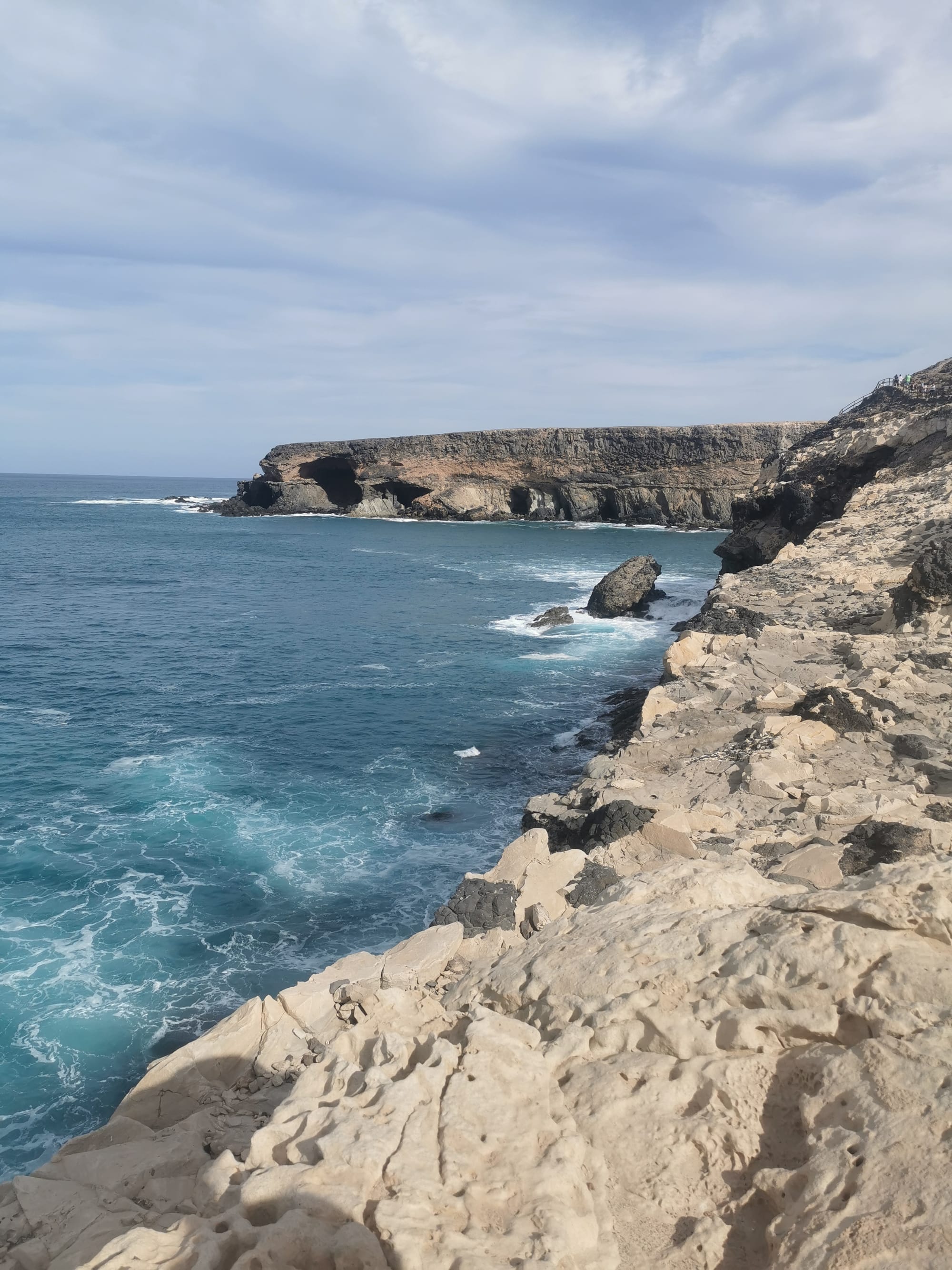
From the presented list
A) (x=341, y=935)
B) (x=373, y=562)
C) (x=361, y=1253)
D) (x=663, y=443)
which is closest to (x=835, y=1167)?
(x=361, y=1253)

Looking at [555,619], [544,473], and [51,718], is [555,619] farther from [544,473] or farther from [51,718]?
[544,473]

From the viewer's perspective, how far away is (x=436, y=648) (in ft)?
115

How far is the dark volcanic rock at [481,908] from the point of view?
9820 millimetres

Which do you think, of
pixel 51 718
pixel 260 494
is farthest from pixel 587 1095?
pixel 260 494

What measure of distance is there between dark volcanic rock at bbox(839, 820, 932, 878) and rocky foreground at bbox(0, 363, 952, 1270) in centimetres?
3

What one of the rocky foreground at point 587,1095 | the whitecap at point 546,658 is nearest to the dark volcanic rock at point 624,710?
the whitecap at point 546,658

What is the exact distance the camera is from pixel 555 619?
40.0m

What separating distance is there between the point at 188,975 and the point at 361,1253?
10.8 meters

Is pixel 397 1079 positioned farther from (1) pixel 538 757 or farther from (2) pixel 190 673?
(2) pixel 190 673

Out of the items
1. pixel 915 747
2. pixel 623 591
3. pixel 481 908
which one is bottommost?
pixel 481 908

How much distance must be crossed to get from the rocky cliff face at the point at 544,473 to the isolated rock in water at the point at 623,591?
50.5m

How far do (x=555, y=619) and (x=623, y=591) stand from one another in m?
5.05

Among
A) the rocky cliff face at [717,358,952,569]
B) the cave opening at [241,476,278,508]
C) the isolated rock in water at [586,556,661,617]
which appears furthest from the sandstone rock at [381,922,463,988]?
the cave opening at [241,476,278,508]

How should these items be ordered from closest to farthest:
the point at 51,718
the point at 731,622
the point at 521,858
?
the point at 521,858 → the point at 731,622 → the point at 51,718
